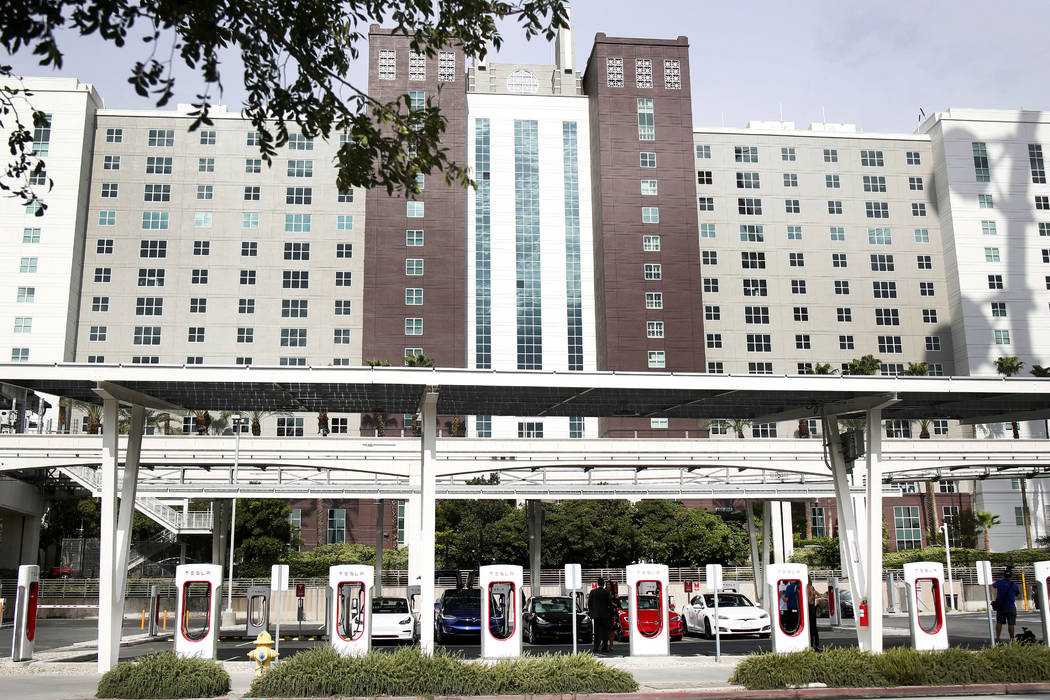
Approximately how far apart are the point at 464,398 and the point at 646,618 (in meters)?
7.40

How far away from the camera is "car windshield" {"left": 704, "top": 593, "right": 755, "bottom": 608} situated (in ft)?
103

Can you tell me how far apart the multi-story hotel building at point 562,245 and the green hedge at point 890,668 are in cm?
5602

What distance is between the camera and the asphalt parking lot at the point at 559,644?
25.9 metres

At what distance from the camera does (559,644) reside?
29453mm

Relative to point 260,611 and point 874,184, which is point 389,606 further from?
point 874,184

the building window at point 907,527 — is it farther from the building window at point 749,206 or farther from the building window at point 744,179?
the building window at point 744,179

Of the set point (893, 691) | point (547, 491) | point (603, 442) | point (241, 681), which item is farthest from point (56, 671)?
point (603, 442)

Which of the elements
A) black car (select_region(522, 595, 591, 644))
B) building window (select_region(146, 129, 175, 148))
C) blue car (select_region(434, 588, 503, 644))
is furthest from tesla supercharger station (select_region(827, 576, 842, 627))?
building window (select_region(146, 129, 175, 148))

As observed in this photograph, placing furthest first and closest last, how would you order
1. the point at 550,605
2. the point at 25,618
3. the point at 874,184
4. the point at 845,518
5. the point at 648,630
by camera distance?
the point at 874,184, the point at 550,605, the point at 845,518, the point at 648,630, the point at 25,618

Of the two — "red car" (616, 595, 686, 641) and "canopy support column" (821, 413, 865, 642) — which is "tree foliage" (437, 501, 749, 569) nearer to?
"red car" (616, 595, 686, 641)

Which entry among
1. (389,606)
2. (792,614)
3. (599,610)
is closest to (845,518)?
(792,614)

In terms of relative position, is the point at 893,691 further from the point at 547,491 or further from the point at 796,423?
the point at 796,423

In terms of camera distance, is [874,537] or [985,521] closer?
[874,537]

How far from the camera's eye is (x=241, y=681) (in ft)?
62.6
